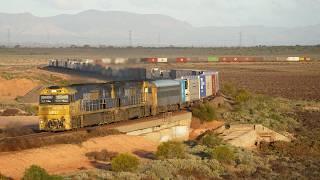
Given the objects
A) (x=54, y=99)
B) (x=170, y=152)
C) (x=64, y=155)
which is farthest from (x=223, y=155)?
(x=54, y=99)

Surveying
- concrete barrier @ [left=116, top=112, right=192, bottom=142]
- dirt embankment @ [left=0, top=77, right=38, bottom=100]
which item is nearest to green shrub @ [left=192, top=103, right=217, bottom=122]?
concrete barrier @ [left=116, top=112, right=192, bottom=142]

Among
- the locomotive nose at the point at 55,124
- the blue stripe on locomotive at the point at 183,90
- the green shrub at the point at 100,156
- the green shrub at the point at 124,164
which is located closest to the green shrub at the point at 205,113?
the blue stripe on locomotive at the point at 183,90

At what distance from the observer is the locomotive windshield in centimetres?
3175

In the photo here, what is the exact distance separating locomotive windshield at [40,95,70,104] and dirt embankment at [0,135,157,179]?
3.04 meters

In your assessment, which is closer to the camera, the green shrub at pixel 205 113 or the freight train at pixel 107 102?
the freight train at pixel 107 102

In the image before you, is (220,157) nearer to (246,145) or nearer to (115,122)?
(246,145)

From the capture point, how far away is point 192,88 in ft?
164

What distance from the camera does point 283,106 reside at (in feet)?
192

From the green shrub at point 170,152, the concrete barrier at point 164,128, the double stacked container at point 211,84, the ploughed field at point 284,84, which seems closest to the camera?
the green shrub at point 170,152

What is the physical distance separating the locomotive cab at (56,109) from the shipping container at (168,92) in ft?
35.1

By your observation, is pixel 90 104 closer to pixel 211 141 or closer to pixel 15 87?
pixel 211 141

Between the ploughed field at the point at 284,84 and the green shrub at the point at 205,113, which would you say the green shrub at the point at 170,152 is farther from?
the ploughed field at the point at 284,84

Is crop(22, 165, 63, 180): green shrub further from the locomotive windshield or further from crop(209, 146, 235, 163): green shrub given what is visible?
the locomotive windshield

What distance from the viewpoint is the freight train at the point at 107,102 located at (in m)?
31.9
